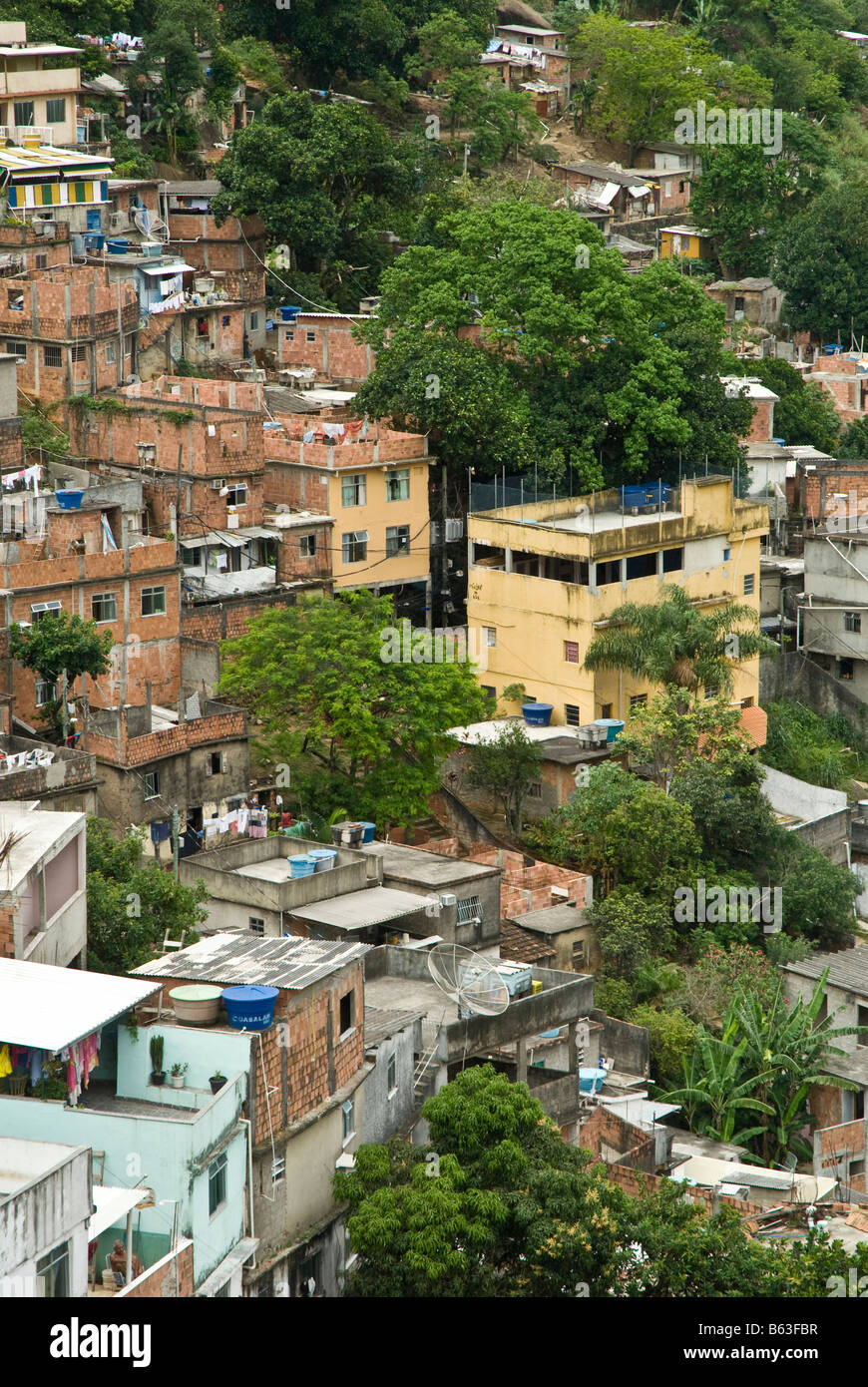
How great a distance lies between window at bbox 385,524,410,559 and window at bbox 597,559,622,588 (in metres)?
4.80

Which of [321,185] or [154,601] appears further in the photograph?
[321,185]

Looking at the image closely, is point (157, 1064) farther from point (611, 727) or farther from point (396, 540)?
point (396, 540)

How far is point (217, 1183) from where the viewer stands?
73.4 feet

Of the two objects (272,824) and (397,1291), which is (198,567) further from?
(397,1291)

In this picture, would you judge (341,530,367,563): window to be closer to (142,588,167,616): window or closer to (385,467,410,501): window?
(385,467,410,501): window

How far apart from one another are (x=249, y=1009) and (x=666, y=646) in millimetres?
20965

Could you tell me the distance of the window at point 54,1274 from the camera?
1850cm

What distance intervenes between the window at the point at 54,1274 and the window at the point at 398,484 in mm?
29249

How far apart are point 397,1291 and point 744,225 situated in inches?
2149

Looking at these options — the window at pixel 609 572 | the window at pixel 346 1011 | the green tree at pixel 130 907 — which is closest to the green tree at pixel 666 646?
the window at pixel 609 572

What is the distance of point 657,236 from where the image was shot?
2852 inches

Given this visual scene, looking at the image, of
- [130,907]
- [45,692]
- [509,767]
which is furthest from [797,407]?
[130,907]

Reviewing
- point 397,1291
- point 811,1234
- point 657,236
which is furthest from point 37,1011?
point 657,236

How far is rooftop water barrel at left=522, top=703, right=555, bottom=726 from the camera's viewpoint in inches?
1745
